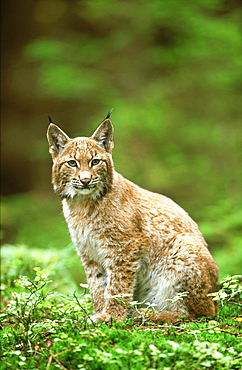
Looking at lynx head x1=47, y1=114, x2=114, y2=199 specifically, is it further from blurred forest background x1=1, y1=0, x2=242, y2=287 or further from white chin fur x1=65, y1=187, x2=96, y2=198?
blurred forest background x1=1, y1=0, x2=242, y2=287

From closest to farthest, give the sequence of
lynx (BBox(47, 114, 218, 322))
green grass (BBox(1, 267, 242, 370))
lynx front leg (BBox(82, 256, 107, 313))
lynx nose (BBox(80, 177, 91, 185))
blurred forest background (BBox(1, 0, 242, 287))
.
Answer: green grass (BBox(1, 267, 242, 370)), lynx nose (BBox(80, 177, 91, 185)), lynx (BBox(47, 114, 218, 322)), lynx front leg (BBox(82, 256, 107, 313)), blurred forest background (BBox(1, 0, 242, 287))

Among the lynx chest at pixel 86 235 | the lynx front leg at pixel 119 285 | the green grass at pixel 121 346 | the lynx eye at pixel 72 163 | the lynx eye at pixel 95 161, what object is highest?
the lynx eye at pixel 95 161

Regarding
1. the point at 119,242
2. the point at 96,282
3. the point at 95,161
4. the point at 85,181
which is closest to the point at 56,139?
the point at 95,161

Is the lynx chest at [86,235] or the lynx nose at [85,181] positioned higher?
the lynx nose at [85,181]

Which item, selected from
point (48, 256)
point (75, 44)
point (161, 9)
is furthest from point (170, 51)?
point (48, 256)

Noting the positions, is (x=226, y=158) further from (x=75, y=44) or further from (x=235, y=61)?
(x=75, y=44)

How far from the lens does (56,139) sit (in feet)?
14.5

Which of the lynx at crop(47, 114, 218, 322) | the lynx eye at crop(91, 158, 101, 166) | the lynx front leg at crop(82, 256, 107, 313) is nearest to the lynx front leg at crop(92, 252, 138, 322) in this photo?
the lynx at crop(47, 114, 218, 322)

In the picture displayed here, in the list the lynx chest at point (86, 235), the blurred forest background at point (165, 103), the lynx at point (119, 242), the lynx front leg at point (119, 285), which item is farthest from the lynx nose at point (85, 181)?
the blurred forest background at point (165, 103)

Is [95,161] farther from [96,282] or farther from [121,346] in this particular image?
[121,346]

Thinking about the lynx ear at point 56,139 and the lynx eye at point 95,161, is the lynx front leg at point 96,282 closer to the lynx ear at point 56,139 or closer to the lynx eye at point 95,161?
the lynx eye at point 95,161

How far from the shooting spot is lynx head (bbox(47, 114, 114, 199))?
4176 mm

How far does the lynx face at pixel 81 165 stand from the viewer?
417cm

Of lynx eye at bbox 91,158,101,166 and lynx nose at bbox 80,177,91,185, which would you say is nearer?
lynx nose at bbox 80,177,91,185
